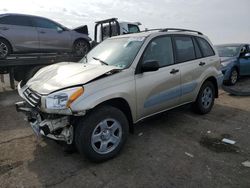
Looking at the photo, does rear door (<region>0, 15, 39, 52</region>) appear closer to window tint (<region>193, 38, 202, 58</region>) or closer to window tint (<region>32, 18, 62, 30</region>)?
window tint (<region>32, 18, 62, 30</region>)

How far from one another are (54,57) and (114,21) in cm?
331

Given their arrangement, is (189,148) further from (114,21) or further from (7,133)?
(114,21)

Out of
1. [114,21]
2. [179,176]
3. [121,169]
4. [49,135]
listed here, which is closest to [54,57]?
[114,21]

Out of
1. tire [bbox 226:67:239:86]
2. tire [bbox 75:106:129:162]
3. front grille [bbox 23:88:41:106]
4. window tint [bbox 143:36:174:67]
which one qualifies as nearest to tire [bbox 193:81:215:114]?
window tint [bbox 143:36:174:67]

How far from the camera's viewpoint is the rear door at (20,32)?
281 inches

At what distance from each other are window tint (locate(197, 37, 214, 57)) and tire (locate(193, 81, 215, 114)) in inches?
26.1

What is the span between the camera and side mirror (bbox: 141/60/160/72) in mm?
3579

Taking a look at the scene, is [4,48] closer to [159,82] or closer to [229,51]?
[159,82]

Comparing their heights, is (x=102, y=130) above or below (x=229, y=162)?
above

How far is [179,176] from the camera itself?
305 centimetres

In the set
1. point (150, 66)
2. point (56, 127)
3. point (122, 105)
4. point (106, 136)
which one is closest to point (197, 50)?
point (150, 66)

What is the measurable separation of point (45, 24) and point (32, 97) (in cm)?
558

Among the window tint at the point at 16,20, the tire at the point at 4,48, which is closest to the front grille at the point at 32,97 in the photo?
the tire at the point at 4,48

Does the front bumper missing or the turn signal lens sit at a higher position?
the turn signal lens
